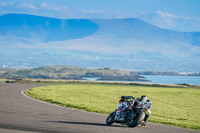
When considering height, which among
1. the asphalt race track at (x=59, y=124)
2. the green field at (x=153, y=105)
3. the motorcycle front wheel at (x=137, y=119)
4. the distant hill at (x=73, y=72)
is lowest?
the distant hill at (x=73, y=72)

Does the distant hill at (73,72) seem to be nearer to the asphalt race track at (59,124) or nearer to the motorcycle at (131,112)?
the asphalt race track at (59,124)

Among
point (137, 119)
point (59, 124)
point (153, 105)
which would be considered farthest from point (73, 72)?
point (137, 119)

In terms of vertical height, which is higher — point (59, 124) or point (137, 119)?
point (137, 119)

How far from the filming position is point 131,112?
48.3 ft

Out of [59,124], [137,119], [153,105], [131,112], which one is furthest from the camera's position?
[153,105]

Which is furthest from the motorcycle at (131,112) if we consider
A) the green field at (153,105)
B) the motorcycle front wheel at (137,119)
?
the green field at (153,105)

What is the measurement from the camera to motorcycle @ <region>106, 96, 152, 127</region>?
14375 mm

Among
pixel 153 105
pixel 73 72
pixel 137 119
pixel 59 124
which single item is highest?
pixel 137 119

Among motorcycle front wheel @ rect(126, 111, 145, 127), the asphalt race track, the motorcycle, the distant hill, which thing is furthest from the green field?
the distant hill

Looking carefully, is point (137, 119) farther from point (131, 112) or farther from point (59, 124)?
point (59, 124)

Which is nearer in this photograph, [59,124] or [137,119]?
[137,119]

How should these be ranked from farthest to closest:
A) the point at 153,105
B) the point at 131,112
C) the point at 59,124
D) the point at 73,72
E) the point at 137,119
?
1. the point at 73,72
2. the point at 153,105
3. the point at 131,112
4. the point at 59,124
5. the point at 137,119

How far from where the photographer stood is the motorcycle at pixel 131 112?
14.4 m

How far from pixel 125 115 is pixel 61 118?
284 centimetres
